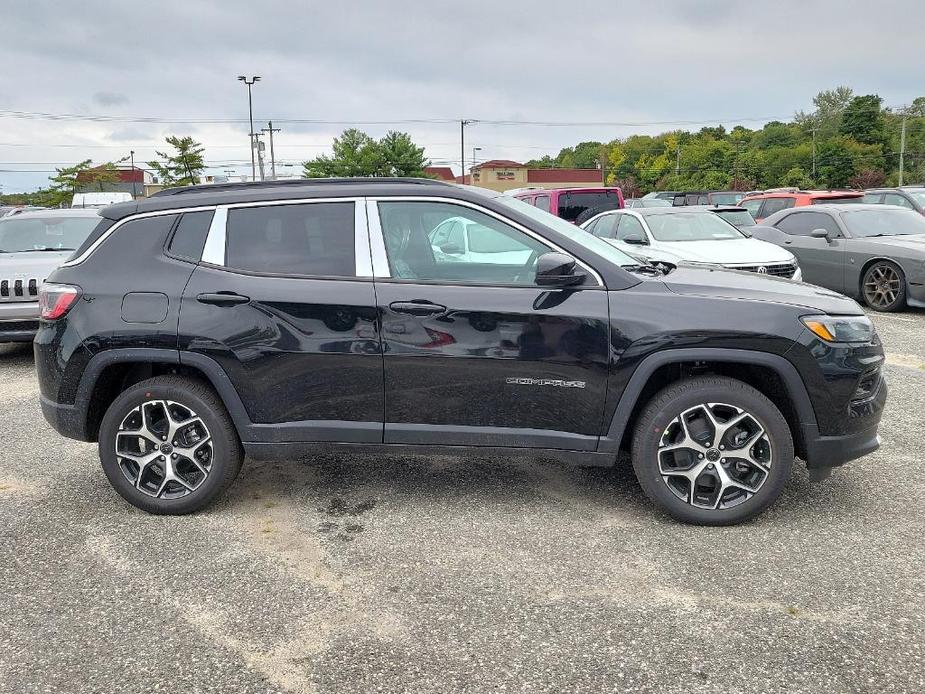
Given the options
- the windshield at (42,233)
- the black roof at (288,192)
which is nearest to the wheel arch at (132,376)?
the black roof at (288,192)

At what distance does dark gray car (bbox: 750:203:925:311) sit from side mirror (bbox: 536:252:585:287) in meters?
8.16

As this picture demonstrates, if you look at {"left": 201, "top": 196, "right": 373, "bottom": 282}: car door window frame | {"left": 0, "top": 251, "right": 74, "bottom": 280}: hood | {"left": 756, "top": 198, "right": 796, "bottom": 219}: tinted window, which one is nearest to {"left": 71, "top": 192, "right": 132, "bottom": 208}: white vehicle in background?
{"left": 0, "top": 251, "right": 74, "bottom": 280}: hood

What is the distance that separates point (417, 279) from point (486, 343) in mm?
486

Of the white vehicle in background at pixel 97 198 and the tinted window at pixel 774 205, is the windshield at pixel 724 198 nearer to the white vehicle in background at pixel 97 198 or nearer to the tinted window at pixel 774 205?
the tinted window at pixel 774 205

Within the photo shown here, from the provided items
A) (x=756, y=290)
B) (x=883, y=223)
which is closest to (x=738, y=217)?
(x=883, y=223)

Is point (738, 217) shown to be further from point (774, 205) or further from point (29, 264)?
point (29, 264)

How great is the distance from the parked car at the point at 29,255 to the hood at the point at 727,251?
267 inches

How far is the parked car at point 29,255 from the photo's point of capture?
25.8 ft

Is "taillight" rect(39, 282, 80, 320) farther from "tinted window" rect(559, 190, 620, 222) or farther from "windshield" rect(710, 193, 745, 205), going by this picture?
"windshield" rect(710, 193, 745, 205)

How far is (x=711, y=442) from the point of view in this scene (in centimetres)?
366

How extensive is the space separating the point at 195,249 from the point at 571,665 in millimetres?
2753

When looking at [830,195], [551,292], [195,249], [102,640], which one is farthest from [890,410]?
[830,195]

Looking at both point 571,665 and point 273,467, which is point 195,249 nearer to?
point 273,467

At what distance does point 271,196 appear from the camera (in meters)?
3.96
